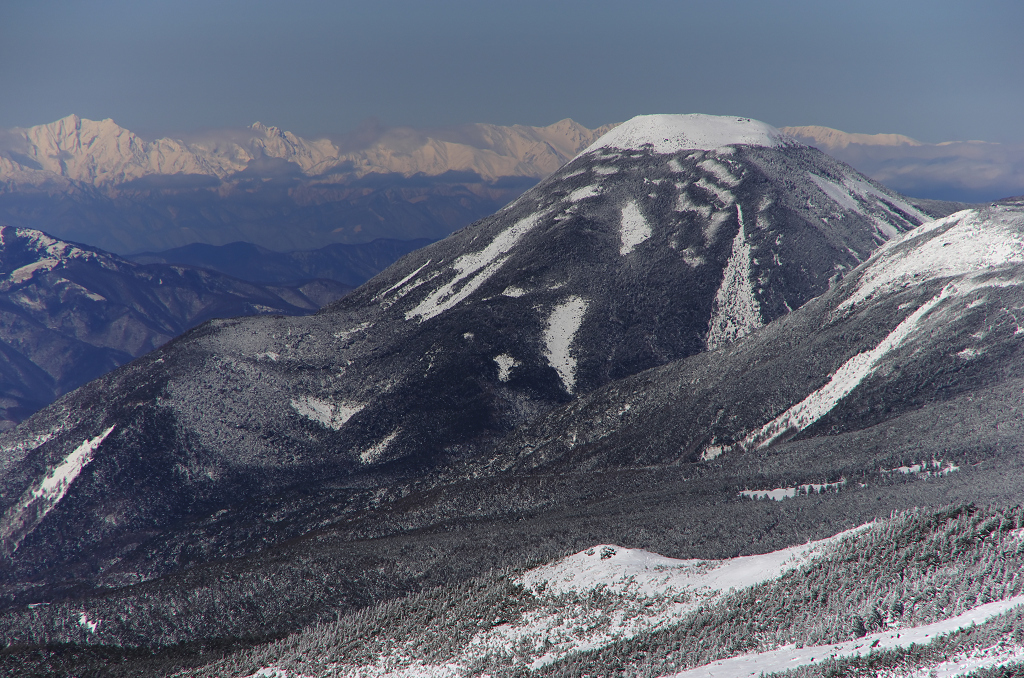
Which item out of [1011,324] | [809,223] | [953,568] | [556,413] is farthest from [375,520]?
[809,223]

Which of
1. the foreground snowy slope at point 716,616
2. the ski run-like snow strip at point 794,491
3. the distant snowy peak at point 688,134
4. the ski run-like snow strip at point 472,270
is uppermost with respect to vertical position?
the distant snowy peak at point 688,134

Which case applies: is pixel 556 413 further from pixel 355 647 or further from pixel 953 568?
pixel 953 568

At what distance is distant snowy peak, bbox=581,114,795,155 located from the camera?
542ft

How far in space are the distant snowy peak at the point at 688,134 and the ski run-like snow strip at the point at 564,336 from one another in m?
57.8

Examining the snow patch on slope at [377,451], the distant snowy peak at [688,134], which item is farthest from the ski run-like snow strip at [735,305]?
the snow patch on slope at [377,451]

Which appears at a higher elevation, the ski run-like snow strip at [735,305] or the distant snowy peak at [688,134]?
the distant snowy peak at [688,134]

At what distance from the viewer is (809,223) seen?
461 feet

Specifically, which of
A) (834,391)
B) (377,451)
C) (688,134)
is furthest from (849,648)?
(688,134)

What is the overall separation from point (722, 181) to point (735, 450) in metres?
89.1

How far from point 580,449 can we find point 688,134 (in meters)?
107

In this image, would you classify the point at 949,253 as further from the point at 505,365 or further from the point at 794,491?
the point at 505,365

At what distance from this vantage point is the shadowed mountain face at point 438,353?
97.9 meters

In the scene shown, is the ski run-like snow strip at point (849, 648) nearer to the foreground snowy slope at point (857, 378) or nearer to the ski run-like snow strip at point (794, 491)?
the ski run-like snow strip at point (794, 491)

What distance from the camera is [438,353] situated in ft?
388
